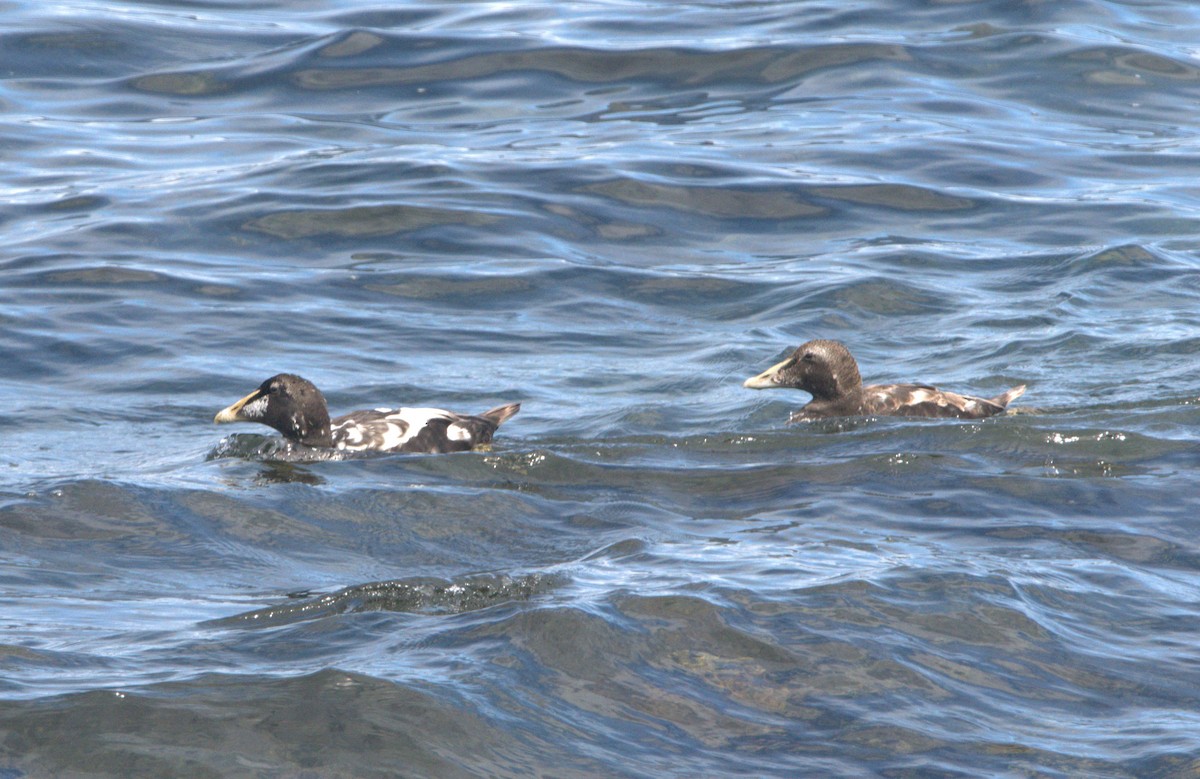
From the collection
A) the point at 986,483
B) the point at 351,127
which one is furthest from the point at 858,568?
the point at 351,127

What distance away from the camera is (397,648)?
6.03 m

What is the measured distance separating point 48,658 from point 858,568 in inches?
128

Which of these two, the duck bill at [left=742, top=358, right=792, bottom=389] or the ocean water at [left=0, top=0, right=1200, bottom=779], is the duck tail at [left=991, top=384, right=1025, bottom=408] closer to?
the ocean water at [left=0, top=0, right=1200, bottom=779]

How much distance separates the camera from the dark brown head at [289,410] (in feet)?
32.3

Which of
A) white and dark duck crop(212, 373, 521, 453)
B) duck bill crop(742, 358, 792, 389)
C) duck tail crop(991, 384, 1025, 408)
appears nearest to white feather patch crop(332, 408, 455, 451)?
white and dark duck crop(212, 373, 521, 453)

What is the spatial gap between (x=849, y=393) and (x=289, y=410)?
3.51 meters

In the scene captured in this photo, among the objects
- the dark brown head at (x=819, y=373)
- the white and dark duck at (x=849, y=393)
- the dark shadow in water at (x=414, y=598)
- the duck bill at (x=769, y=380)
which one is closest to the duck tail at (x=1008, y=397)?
the white and dark duck at (x=849, y=393)

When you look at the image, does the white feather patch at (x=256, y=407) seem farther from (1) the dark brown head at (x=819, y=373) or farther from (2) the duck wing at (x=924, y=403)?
(2) the duck wing at (x=924, y=403)

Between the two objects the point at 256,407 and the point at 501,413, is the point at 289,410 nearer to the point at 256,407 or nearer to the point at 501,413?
the point at 256,407

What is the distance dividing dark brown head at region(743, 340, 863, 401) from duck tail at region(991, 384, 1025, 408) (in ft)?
2.88

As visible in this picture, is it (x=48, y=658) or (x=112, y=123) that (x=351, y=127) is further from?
(x=48, y=658)

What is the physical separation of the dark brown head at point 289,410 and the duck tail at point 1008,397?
4221 mm

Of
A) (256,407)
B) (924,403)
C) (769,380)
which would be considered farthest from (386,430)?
(924,403)

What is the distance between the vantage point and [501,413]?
10.2 meters
